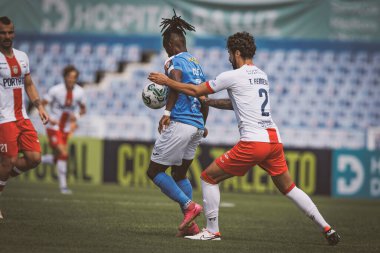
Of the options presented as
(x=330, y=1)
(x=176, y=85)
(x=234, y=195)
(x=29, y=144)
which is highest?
(x=330, y=1)

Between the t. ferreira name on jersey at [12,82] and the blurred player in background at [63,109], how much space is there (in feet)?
22.0

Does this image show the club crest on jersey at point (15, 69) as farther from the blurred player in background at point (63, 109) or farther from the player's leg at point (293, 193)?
the blurred player in background at point (63, 109)

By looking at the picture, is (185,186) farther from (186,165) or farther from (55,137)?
(55,137)

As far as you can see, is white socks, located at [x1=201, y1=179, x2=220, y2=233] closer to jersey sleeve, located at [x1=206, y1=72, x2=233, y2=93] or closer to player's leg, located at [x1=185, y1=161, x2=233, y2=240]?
player's leg, located at [x1=185, y1=161, x2=233, y2=240]

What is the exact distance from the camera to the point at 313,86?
81.3 ft

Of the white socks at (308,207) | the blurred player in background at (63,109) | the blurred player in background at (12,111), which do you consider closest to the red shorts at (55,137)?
the blurred player in background at (63,109)

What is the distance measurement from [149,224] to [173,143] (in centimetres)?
178

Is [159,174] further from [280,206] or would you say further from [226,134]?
[226,134]

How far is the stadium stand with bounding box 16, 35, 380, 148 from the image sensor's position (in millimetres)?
23516

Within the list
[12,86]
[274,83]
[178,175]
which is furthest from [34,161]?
[274,83]

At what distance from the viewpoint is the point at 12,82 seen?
9891mm

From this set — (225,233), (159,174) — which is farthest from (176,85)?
(225,233)

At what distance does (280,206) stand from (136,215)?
432 cm

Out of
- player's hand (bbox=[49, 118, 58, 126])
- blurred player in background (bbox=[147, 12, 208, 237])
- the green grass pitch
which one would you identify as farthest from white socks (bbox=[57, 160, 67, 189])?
blurred player in background (bbox=[147, 12, 208, 237])
